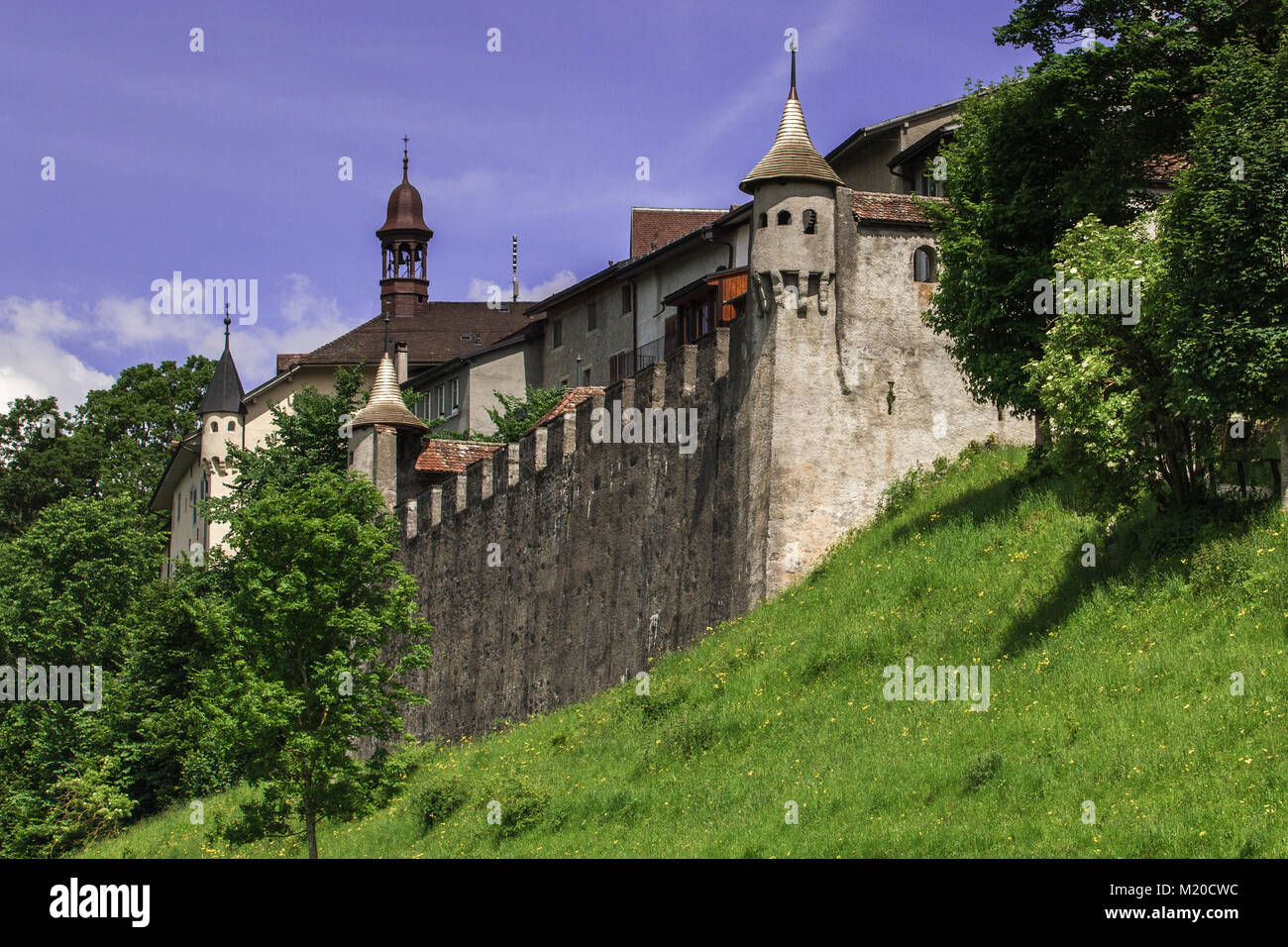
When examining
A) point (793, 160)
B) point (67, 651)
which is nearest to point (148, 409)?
point (67, 651)

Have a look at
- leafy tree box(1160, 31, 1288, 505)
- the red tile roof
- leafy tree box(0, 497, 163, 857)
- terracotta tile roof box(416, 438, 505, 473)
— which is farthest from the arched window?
leafy tree box(0, 497, 163, 857)

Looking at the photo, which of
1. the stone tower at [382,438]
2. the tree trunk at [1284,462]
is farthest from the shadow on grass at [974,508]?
the stone tower at [382,438]

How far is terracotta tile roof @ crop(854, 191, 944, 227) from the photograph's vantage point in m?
40.4

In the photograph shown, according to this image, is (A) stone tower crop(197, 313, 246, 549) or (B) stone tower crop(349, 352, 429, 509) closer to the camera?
(B) stone tower crop(349, 352, 429, 509)

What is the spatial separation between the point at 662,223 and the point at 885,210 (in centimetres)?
3024

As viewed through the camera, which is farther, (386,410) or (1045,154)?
(386,410)

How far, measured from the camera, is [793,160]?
132ft

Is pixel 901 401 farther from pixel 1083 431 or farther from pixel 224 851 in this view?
pixel 224 851

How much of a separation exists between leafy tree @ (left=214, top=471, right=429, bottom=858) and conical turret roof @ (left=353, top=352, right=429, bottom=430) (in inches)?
806

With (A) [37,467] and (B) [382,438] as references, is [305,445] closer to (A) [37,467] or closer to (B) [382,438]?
(B) [382,438]

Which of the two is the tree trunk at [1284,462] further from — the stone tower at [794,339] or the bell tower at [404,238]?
the bell tower at [404,238]

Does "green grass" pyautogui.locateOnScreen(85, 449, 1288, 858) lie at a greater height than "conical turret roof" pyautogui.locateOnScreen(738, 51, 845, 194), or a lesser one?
lesser
